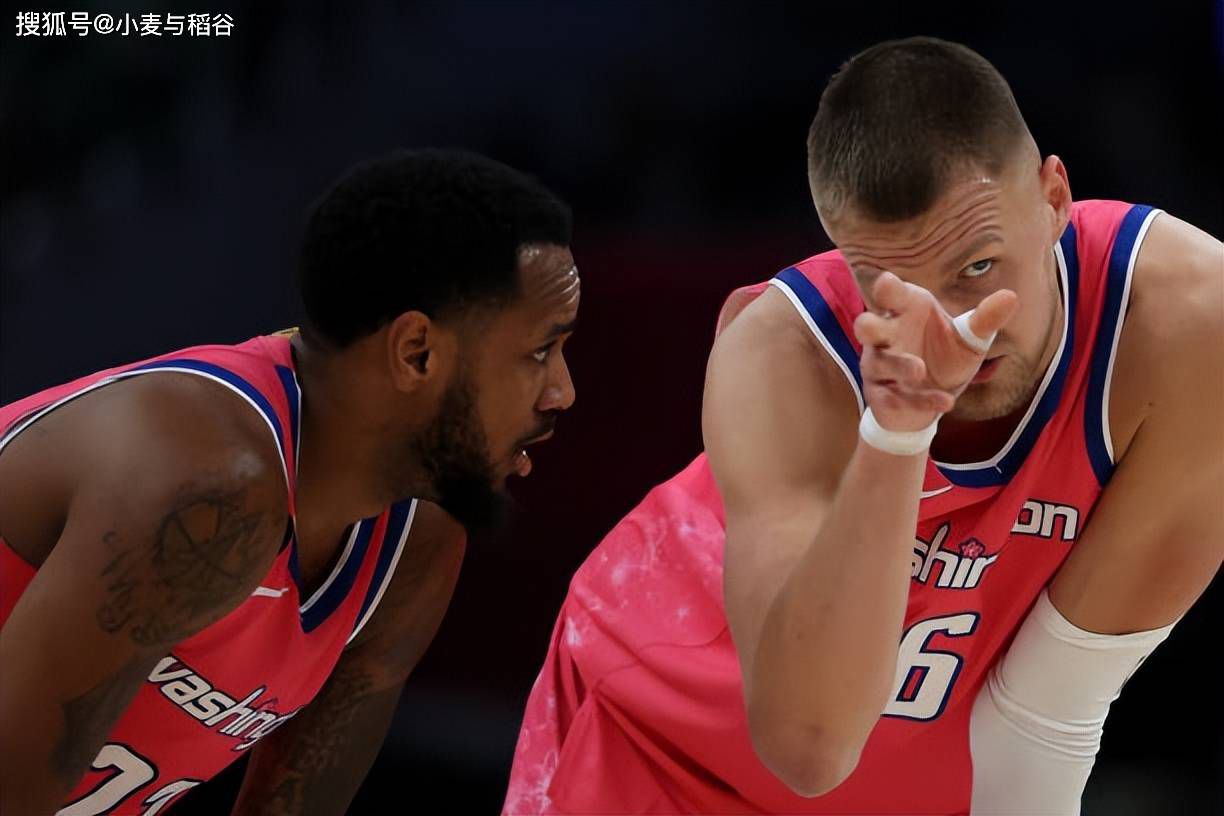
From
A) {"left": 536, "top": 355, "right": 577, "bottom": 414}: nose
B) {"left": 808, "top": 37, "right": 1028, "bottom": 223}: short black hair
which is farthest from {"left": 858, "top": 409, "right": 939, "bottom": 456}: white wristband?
{"left": 536, "top": 355, "right": 577, "bottom": 414}: nose

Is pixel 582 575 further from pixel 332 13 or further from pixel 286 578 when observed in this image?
pixel 332 13

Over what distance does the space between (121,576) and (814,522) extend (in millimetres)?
917

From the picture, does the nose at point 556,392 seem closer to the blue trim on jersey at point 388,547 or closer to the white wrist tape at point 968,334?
the blue trim on jersey at point 388,547

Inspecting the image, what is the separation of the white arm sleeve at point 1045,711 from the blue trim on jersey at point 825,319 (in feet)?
1.83

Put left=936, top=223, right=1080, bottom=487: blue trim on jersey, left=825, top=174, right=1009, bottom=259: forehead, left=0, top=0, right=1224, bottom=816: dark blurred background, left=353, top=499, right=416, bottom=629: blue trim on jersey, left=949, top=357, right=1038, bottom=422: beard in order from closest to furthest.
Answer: left=825, top=174, right=1009, bottom=259: forehead, left=949, top=357, right=1038, bottom=422: beard, left=936, top=223, right=1080, bottom=487: blue trim on jersey, left=353, top=499, right=416, bottom=629: blue trim on jersey, left=0, top=0, right=1224, bottom=816: dark blurred background

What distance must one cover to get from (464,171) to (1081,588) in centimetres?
118

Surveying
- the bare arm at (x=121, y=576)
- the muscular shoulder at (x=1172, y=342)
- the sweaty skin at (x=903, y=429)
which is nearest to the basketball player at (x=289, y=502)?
the bare arm at (x=121, y=576)

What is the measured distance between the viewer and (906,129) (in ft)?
7.36

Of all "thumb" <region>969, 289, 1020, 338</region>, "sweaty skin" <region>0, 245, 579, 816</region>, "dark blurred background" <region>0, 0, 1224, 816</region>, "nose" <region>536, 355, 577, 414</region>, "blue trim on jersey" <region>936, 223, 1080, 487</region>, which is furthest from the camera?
"dark blurred background" <region>0, 0, 1224, 816</region>

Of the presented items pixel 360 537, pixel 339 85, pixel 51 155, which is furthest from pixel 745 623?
pixel 51 155

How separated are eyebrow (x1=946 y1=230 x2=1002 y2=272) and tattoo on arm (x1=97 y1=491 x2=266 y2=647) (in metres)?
1.02

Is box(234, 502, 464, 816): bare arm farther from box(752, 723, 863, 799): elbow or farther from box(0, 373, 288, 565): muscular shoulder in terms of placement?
box(752, 723, 863, 799): elbow

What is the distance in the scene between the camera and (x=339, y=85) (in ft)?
13.5

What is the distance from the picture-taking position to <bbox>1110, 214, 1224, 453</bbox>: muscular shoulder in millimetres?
2379
